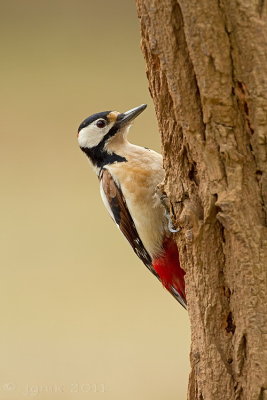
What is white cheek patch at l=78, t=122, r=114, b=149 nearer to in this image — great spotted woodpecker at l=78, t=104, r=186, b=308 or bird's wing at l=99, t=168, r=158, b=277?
great spotted woodpecker at l=78, t=104, r=186, b=308

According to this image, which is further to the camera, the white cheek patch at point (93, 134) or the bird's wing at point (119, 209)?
the white cheek patch at point (93, 134)

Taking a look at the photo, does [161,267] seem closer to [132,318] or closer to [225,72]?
[225,72]

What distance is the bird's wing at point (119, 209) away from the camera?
237 centimetres

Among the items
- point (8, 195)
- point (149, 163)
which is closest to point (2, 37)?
point (8, 195)

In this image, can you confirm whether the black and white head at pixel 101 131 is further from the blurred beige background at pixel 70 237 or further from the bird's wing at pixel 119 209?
the blurred beige background at pixel 70 237

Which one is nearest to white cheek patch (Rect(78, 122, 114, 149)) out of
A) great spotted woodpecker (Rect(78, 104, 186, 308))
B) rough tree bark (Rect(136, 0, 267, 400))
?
great spotted woodpecker (Rect(78, 104, 186, 308))

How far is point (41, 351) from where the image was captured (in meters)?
4.25

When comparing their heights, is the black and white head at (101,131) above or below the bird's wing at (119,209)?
above

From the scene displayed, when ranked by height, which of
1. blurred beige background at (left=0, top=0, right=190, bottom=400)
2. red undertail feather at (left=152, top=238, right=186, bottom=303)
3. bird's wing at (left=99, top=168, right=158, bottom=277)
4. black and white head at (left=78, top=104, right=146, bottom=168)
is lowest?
blurred beige background at (left=0, top=0, right=190, bottom=400)

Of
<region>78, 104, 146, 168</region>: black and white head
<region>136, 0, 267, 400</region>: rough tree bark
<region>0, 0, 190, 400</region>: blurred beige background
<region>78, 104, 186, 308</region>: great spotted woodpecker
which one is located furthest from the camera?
<region>0, 0, 190, 400</region>: blurred beige background

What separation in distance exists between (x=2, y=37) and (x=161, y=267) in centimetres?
354

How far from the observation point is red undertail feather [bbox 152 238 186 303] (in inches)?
91.0

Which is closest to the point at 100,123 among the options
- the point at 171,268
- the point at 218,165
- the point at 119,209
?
the point at 119,209

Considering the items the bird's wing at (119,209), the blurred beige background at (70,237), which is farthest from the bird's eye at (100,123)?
the blurred beige background at (70,237)
